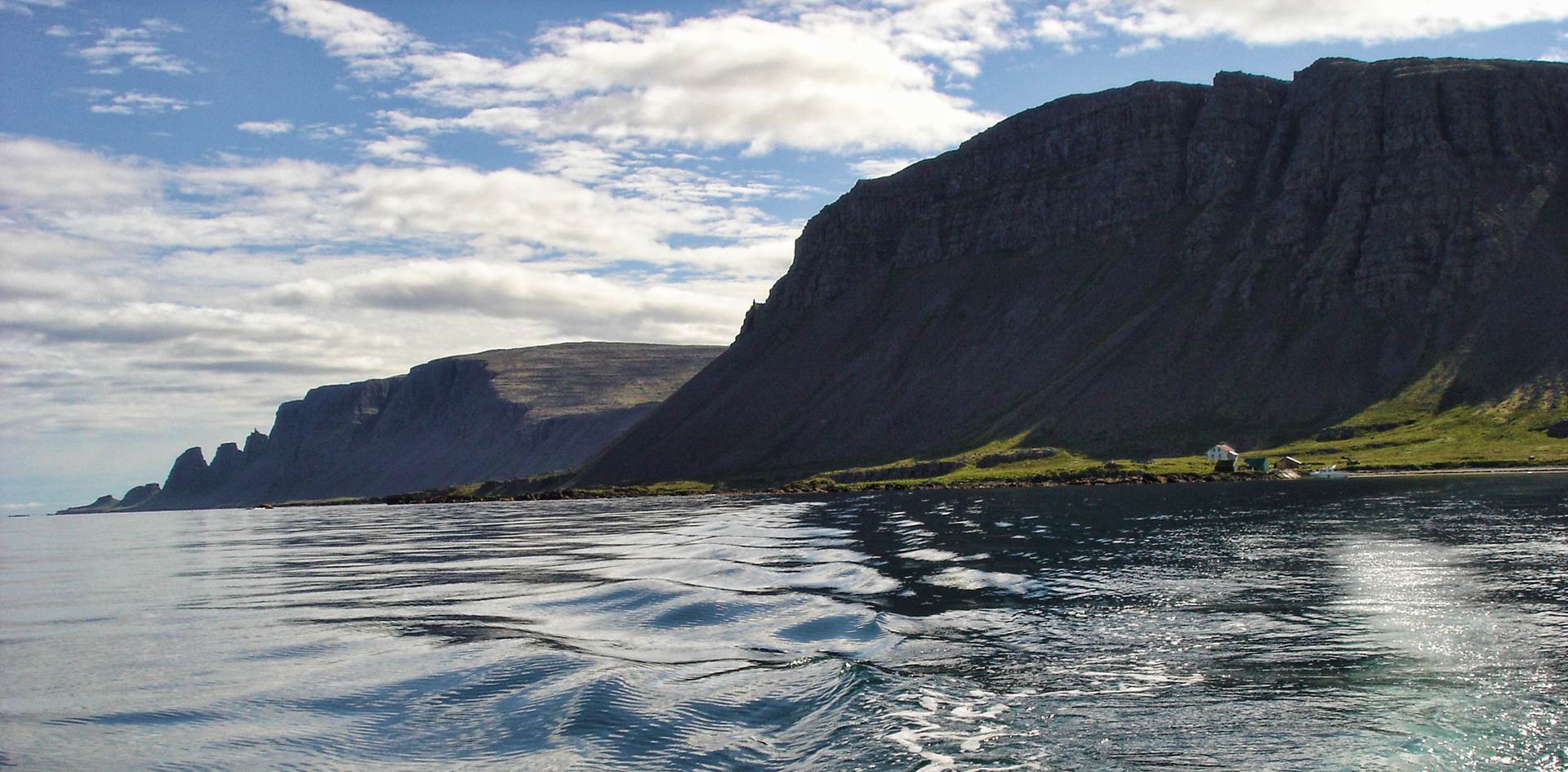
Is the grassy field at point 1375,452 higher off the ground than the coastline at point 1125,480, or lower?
higher

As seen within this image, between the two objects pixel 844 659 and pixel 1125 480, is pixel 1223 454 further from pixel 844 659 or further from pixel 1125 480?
pixel 844 659

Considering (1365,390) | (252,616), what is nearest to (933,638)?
(252,616)

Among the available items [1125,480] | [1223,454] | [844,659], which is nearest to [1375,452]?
[1223,454]

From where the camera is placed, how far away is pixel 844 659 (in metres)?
31.5

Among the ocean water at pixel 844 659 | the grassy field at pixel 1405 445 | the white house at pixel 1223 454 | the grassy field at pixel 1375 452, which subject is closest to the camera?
the ocean water at pixel 844 659

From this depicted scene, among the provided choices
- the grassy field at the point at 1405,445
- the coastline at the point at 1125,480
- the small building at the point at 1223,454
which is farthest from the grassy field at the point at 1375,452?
the small building at the point at 1223,454

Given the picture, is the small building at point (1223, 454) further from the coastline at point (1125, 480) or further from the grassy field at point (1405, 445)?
the coastline at point (1125, 480)

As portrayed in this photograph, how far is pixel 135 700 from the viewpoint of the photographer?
29.3 metres

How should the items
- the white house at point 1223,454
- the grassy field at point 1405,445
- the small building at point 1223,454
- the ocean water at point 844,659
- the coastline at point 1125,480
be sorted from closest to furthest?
1. the ocean water at point 844,659
2. the coastline at point 1125,480
3. the grassy field at point 1405,445
4. the small building at point 1223,454
5. the white house at point 1223,454

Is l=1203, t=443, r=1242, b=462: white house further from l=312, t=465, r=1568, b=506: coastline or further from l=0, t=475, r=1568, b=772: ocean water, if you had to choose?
l=0, t=475, r=1568, b=772: ocean water

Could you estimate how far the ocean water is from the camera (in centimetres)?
2294

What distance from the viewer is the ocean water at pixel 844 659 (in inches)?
903

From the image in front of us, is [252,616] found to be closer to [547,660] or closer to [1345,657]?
[547,660]

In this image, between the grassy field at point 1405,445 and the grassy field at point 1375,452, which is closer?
the grassy field at point 1405,445
